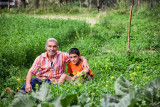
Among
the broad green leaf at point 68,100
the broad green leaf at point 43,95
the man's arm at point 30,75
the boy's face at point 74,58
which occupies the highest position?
the broad green leaf at point 68,100

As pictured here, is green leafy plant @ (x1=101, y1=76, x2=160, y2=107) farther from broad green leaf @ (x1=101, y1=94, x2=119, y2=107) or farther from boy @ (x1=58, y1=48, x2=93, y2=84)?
boy @ (x1=58, y1=48, x2=93, y2=84)

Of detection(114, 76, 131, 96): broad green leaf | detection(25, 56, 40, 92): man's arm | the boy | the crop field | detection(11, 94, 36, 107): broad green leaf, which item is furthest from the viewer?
the boy

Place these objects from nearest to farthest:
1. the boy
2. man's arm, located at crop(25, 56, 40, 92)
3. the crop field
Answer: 1. the crop field
2. man's arm, located at crop(25, 56, 40, 92)
3. the boy

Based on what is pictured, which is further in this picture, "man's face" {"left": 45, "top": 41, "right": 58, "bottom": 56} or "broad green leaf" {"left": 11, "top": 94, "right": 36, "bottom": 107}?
"man's face" {"left": 45, "top": 41, "right": 58, "bottom": 56}

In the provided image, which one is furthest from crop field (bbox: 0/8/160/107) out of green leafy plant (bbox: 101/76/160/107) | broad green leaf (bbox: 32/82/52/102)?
green leafy plant (bbox: 101/76/160/107)

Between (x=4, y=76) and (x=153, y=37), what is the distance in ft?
20.1

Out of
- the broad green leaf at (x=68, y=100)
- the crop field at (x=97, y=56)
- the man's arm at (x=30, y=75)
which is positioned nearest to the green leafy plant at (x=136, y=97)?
the broad green leaf at (x=68, y=100)

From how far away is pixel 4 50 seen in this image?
5680 mm

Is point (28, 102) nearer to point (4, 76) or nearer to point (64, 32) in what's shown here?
point (4, 76)

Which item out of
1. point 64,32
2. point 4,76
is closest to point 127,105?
point 4,76

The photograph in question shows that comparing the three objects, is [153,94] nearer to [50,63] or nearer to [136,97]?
[136,97]

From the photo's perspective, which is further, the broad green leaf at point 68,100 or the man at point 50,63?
the man at point 50,63

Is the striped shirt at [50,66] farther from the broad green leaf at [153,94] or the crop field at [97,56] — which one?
the broad green leaf at [153,94]

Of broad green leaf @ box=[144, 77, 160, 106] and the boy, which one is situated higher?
broad green leaf @ box=[144, 77, 160, 106]
